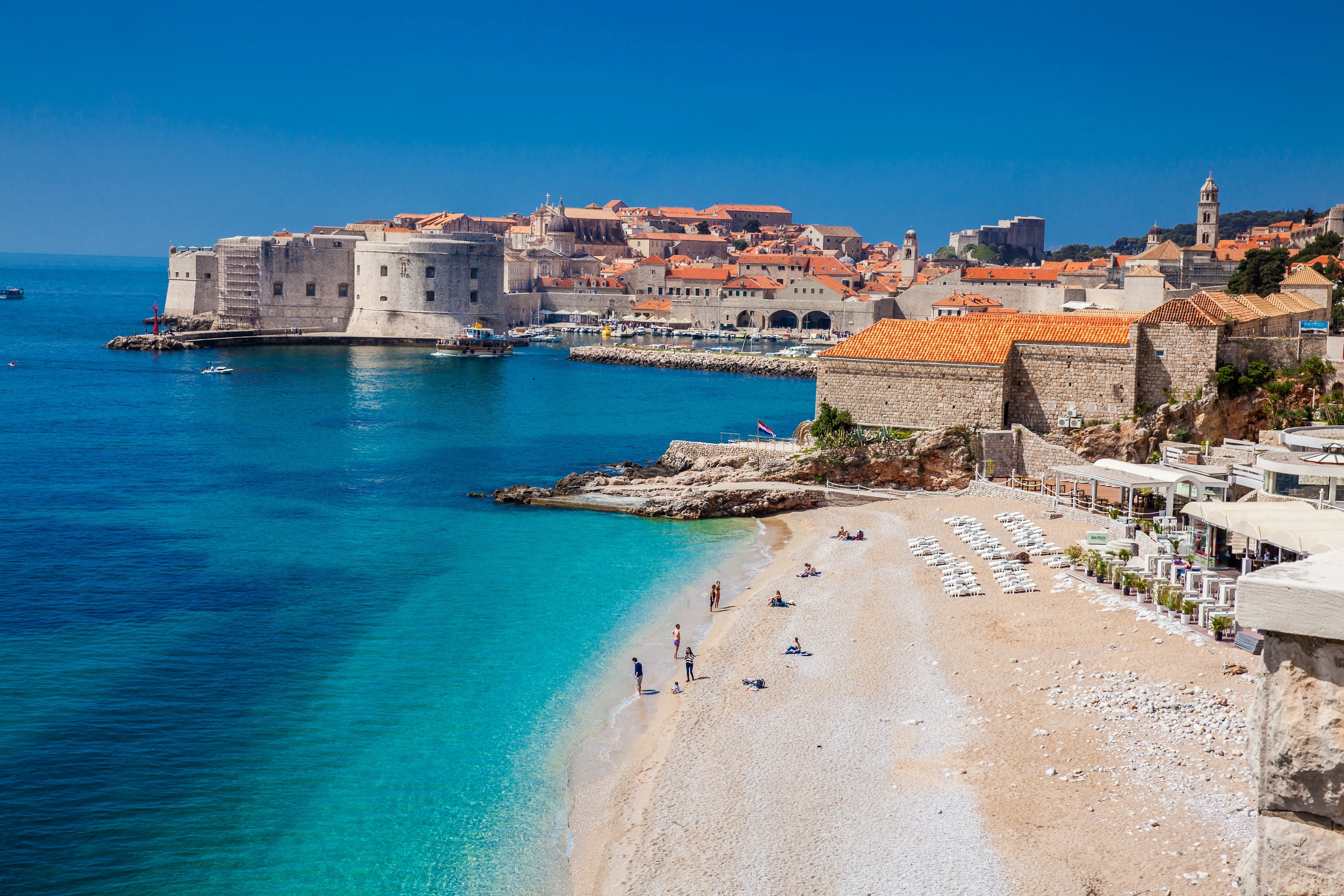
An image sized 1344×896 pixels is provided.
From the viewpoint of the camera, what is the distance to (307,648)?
Result: 46.8ft

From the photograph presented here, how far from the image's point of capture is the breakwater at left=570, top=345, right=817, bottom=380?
57.0 meters

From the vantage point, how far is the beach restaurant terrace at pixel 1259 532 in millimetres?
9398

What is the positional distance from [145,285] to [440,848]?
549ft

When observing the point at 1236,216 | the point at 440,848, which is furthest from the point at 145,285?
the point at 440,848

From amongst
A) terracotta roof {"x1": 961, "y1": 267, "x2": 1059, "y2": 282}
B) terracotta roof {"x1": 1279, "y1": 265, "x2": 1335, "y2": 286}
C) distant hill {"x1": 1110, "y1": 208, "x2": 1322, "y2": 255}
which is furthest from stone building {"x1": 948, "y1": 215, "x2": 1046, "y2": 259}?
terracotta roof {"x1": 1279, "y1": 265, "x2": 1335, "y2": 286}

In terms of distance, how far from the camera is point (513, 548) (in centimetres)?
1958

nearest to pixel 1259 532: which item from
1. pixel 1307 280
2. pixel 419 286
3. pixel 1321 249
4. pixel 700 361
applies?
pixel 1307 280

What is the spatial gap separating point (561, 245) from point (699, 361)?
47804 mm

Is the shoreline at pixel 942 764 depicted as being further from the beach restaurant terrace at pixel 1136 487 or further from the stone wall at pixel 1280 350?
the stone wall at pixel 1280 350

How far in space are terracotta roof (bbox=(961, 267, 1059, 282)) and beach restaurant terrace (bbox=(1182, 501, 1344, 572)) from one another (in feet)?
183

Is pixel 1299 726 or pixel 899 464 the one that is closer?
pixel 1299 726

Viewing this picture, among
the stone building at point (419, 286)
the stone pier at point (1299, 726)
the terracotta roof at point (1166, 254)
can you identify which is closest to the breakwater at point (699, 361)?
the stone building at point (419, 286)

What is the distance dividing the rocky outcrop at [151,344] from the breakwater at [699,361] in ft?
67.2

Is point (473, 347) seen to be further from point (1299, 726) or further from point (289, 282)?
point (1299, 726)
